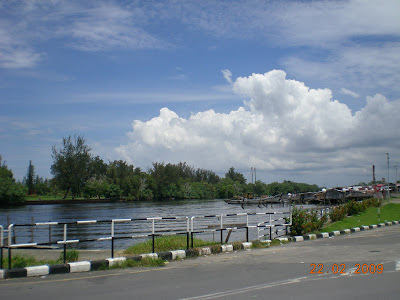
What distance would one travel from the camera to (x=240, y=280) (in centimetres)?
862

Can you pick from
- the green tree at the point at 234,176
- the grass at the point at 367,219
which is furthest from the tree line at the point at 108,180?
the grass at the point at 367,219

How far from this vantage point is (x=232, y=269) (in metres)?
10.2

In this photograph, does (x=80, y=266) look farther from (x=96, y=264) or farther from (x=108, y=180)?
(x=108, y=180)

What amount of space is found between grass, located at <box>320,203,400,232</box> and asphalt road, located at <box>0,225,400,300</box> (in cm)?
913

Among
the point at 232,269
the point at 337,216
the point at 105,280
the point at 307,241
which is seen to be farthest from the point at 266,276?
the point at 337,216

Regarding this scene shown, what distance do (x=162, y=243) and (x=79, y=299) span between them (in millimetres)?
8547

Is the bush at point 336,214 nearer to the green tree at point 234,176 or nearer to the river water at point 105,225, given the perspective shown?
the river water at point 105,225

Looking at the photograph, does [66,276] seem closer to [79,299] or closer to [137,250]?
[79,299]

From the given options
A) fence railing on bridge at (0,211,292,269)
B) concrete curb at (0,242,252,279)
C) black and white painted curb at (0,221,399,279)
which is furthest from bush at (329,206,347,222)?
concrete curb at (0,242,252,279)

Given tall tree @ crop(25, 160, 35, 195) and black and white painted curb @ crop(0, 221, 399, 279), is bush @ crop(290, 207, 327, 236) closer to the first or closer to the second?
black and white painted curb @ crop(0, 221, 399, 279)

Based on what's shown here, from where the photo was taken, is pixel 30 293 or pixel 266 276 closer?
pixel 30 293
